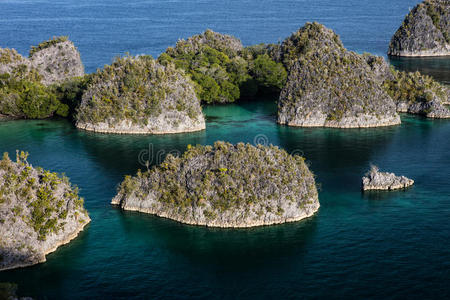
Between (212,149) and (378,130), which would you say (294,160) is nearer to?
(212,149)

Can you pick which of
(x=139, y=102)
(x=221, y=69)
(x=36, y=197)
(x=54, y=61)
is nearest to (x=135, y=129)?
(x=139, y=102)

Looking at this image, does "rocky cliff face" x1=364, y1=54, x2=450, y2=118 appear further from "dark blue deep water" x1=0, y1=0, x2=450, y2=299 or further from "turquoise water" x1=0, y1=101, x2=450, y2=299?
"turquoise water" x1=0, y1=101, x2=450, y2=299

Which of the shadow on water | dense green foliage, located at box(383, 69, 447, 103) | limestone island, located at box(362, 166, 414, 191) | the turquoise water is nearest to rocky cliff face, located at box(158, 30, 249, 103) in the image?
dense green foliage, located at box(383, 69, 447, 103)

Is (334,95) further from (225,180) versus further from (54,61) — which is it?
(54,61)

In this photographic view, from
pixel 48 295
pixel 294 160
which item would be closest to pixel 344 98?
pixel 294 160

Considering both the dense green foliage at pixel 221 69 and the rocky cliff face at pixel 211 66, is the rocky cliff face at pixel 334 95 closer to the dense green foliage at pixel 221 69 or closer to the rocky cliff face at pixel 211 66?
the rocky cliff face at pixel 211 66
